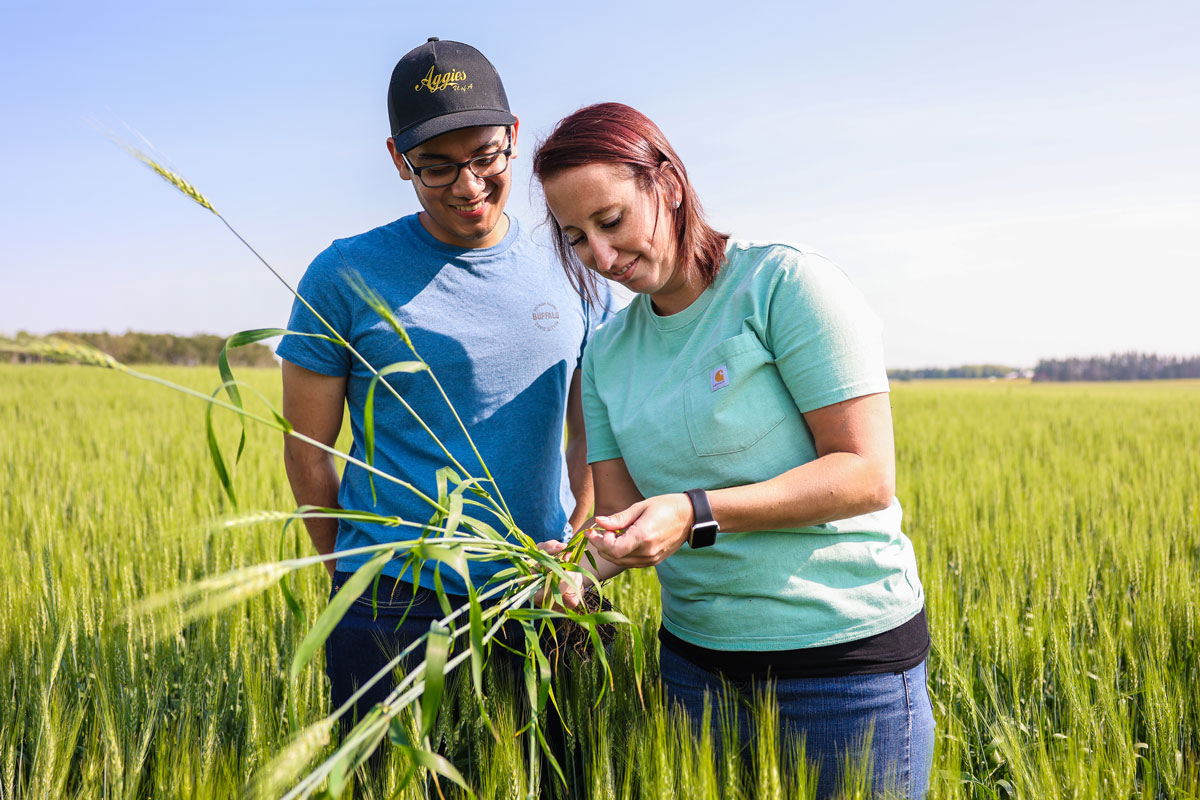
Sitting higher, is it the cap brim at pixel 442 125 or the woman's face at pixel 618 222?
the cap brim at pixel 442 125

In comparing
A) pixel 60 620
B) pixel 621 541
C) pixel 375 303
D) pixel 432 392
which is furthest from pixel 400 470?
pixel 60 620

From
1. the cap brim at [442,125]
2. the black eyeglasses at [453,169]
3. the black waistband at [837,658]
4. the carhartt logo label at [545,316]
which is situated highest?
the cap brim at [442,125]

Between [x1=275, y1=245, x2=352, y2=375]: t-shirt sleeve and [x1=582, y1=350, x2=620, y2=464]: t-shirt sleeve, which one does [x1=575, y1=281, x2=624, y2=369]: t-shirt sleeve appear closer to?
[x1=582, y1=350, x2=620, y2=464]: t-shirt sleeve

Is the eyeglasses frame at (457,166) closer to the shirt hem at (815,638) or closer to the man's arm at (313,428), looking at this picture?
the man's arm at (313,428)

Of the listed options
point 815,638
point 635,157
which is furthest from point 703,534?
point 635,157

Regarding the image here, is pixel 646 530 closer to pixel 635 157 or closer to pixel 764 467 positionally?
pixel 764 467

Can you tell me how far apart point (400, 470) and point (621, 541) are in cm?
71

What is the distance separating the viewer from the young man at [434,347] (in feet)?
5.29

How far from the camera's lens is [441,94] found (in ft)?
5.18

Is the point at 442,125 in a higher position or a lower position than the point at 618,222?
higher

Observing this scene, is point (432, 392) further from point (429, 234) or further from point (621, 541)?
point (621, 541)

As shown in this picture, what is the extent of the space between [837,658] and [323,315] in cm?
121

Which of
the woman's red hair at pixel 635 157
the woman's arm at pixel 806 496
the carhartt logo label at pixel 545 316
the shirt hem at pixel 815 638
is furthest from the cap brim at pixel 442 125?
the shirt hem at pixel 815 638

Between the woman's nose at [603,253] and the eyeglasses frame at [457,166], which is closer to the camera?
the woman's nose at [603,253]
